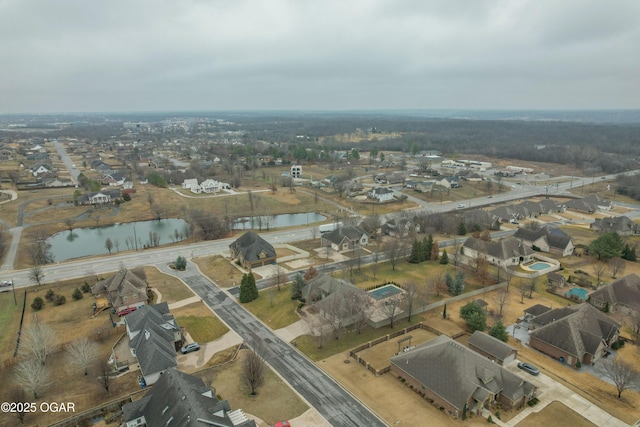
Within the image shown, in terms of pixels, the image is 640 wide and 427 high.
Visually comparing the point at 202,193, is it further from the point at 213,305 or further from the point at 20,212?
the point at 213,305

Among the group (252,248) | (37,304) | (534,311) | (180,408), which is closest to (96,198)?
(37,304)

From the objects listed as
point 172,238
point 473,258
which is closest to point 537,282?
point 473,258

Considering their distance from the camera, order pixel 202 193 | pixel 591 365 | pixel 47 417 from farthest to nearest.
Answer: pixel 202 193 → pixel 591 365 → pixel 47 417

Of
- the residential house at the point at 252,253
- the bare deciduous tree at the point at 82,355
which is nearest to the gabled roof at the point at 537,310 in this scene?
the residential house at the point at 252,253

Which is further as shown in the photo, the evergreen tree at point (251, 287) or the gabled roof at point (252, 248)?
the gabled roof at point (252, 248)

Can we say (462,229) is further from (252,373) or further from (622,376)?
(252,373)

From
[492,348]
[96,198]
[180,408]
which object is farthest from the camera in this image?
→ [96,198]

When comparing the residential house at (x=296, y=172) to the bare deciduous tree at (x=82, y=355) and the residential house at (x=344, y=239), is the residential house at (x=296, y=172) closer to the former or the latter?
the residential house at (x=344, y=239)
